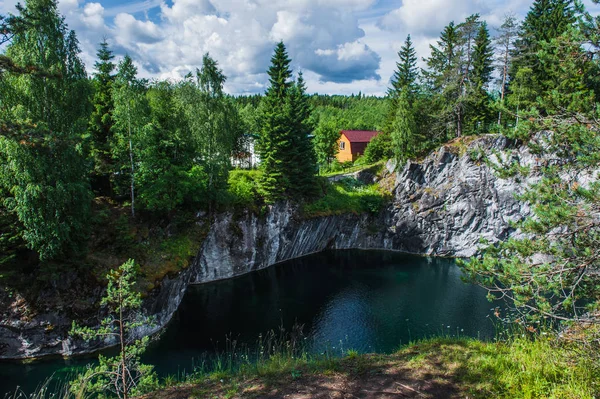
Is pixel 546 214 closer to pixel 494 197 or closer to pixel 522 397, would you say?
pixel 522 397

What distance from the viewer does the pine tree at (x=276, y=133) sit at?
95.5 feet

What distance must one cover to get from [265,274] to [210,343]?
36.4 feet

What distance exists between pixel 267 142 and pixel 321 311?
14.7 metres

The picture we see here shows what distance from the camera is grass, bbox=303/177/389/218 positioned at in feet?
113

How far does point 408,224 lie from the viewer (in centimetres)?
3641

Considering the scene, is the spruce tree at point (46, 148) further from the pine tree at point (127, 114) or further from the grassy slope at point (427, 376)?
the grassy slope at point (427, 376)

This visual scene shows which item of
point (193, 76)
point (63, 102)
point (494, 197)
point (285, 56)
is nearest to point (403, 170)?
point (494, 197)

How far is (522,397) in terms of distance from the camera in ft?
17.8

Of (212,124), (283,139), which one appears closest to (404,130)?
(283,139)

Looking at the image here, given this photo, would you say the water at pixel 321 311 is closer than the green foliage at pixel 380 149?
Yes

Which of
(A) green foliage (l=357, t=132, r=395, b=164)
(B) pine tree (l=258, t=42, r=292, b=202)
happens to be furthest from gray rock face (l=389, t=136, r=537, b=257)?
(B) pine tree (l=258, t=42, r=292, b=202)

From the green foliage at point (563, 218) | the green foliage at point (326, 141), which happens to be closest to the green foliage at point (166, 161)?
the green foliage at point (563, 218)

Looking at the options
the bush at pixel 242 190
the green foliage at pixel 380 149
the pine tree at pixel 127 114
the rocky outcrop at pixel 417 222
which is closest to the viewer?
the pine tree at pixel 127 114

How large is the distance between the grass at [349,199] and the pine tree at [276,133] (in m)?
5.13
